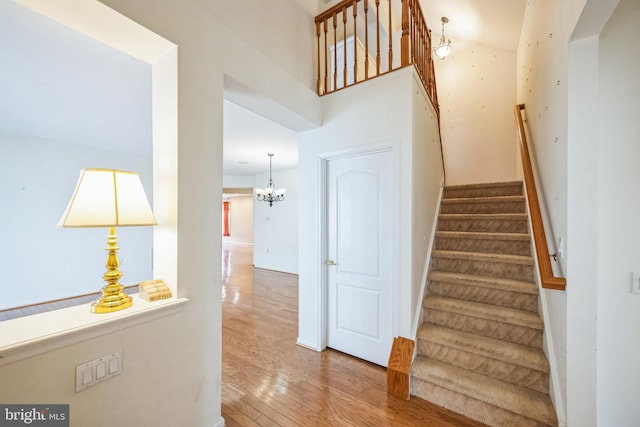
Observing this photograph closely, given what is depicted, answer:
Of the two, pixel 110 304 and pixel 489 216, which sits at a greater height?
pixel 489 216

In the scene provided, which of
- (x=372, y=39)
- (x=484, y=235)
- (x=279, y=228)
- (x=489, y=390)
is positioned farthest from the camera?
(x=279, y=228)

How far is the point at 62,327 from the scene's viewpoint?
103 cm

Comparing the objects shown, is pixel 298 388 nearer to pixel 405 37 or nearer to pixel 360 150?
pixel 360 150

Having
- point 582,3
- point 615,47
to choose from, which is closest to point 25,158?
point 582,3

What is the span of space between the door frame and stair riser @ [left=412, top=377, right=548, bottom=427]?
43 cm

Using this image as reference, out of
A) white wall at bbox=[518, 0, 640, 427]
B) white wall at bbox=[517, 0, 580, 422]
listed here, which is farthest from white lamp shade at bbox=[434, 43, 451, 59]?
white wall at bbox=[518, 0, 640, 427]

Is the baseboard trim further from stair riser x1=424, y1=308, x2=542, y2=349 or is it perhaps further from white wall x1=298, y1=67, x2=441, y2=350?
stair riser x1=424, y1=308, x2=542, y2=349

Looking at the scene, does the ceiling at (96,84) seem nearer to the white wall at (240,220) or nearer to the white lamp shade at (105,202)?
the white lamp shade at (105,202)

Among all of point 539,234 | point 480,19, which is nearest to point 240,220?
point 480,19

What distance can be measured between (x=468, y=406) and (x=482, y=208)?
2.21 meters

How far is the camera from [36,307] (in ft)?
12.3

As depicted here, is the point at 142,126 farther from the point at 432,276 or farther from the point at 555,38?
the point at 555,38
